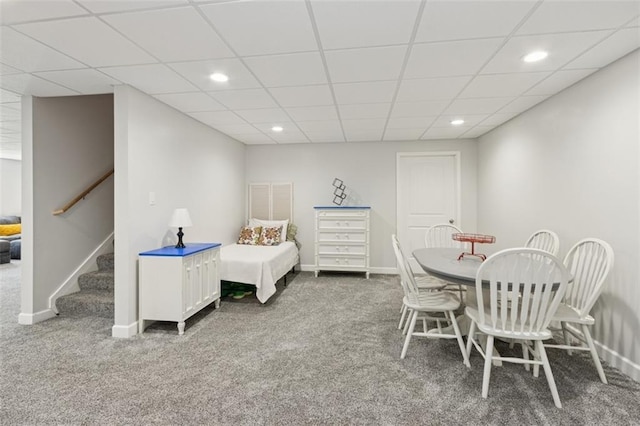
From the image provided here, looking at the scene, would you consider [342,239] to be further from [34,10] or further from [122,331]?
[34,10]

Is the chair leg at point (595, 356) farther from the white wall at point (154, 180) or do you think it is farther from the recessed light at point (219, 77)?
the white wall at point (154, 180)

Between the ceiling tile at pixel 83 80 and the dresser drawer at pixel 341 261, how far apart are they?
139 inches

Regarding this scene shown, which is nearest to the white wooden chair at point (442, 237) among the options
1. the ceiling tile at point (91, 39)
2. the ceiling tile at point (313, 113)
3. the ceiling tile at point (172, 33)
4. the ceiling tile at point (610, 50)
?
the ceiling tile at point (313, 113)

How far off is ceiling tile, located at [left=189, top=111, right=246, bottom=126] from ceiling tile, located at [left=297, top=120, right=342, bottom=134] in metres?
0.82

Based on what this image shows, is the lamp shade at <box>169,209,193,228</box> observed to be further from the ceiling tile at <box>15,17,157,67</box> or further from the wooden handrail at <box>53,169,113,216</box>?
the ceiling tile at <box>15,17,157,67</box>

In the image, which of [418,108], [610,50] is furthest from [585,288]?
[418,108]

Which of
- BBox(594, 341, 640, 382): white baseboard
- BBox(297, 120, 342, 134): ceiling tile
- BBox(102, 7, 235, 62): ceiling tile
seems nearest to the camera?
BBox(102, 7, 235, 62): ceiling tile

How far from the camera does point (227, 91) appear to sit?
280cm

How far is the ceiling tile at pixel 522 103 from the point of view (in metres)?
2.97

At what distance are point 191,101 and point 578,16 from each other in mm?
3220

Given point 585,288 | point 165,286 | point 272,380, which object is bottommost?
point 272,380

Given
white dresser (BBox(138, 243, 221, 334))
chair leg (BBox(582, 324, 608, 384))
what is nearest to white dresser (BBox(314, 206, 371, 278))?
white dresser (BBox(138, 243, 221, 334))

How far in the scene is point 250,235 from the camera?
4.78 meters

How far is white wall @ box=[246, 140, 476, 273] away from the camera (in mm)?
4891
